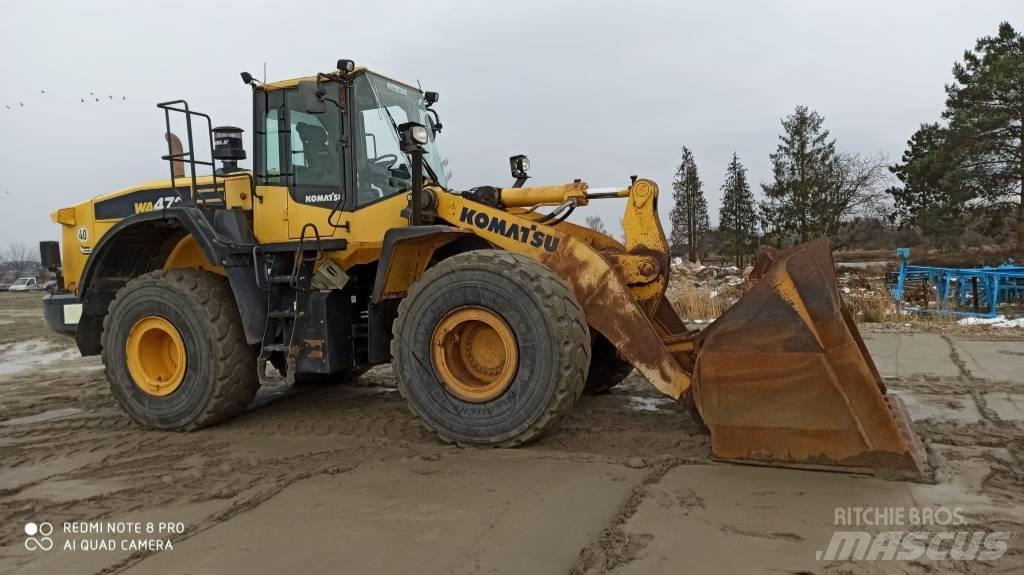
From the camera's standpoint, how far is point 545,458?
13.9 feet

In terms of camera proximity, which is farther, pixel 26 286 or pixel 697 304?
pixel 26 286

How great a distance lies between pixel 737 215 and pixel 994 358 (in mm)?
36399

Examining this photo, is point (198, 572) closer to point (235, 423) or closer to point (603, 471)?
point (603, 471)

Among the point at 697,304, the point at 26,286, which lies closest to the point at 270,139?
the point at 697,304

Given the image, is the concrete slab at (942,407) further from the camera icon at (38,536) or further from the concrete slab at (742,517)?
the camera icon at (38,536)

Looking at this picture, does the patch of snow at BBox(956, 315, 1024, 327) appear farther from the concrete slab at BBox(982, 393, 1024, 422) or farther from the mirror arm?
the mirror arm

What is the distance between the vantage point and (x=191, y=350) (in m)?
5.41

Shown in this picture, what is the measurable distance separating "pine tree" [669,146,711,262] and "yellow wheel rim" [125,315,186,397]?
144 ft

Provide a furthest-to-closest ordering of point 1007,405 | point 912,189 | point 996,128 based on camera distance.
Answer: point 912,189
point 996,128
point 1007,405

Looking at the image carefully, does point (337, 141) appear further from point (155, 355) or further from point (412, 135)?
point (155, 355)

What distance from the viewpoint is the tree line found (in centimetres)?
2412

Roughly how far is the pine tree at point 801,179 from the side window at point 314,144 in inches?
1173

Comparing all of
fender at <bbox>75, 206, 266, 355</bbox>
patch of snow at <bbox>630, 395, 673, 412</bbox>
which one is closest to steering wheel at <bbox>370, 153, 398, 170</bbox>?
fender at <bbox>75, 206, 266, 355</bbox>

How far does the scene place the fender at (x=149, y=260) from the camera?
539 cm
